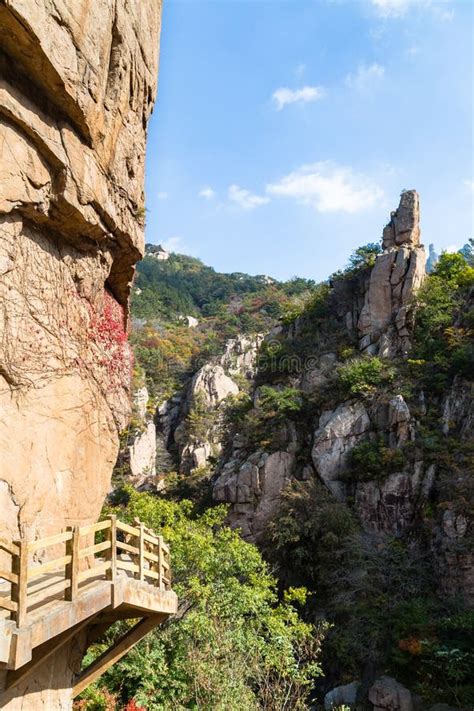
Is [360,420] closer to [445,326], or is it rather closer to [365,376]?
[365,376]

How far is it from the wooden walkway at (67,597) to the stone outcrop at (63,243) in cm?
84

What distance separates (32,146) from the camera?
24.6ft

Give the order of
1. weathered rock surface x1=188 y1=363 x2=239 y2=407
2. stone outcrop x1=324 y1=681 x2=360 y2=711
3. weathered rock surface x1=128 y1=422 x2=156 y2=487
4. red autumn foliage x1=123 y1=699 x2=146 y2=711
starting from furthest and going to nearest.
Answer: weathered rock surface x1=188 y1=363 x2=239 y2=407 < weathered rock surface x1=128 y1=422 x2=156 y2=487 < stone outcrop x1=324 y1=681 x2=360 y2=711 < red autumn foliage x1=123 y1=699 x2=146 y2=711

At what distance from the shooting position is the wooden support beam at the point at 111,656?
7.89 meters

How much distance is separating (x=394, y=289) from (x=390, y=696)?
847 inches

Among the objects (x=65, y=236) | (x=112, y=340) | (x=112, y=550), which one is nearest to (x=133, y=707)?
(x=112, y=550)

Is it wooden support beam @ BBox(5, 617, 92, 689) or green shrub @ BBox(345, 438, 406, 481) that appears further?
green shrub @ BBox(345, 438, 406, 481)

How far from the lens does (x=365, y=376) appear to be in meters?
27.3

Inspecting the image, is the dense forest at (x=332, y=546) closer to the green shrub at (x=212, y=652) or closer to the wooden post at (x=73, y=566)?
the green shrub at (x=212, y=652)

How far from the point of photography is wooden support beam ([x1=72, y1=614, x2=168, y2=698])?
789 cm

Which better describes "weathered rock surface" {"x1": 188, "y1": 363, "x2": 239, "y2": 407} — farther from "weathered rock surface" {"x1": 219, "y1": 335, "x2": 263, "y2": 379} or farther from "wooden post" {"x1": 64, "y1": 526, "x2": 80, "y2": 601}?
"wooden post" {"x1": 64, "y1": 526, "x2": 80, "y2": 601}

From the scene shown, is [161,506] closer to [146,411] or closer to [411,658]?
[411,658]

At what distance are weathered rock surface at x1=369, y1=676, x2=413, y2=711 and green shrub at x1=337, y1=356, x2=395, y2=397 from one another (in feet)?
43.4

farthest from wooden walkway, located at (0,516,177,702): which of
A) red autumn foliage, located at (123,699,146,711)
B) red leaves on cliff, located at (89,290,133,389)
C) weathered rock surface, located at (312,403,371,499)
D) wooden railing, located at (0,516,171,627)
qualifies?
weathered rock surface, located at (312,403,371,499)
